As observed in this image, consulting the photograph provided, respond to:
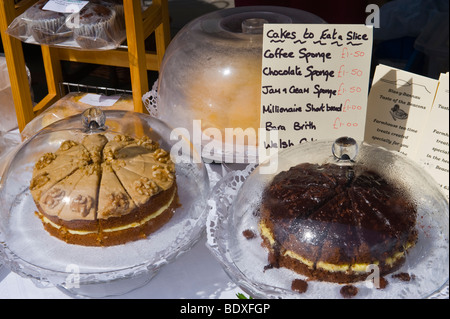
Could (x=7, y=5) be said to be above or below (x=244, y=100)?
above

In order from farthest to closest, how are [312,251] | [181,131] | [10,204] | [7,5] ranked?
[7,5], [181,131], [10,204], [312,251]

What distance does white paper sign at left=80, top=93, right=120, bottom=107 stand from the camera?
211cm

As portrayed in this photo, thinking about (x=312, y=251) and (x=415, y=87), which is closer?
(x=312, y=251)

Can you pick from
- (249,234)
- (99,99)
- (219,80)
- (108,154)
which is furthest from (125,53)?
(249,234)

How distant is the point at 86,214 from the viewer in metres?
1.22

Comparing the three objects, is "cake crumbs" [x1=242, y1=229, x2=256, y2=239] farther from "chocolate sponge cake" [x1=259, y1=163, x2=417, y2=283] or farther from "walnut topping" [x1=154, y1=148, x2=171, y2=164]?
"walnut topping" [x1=154, y1=148, x2=171, y2=164]

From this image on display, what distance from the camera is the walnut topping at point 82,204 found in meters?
1.22

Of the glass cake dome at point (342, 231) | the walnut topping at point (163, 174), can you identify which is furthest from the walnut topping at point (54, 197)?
the glass cake dome at point (342, 231)

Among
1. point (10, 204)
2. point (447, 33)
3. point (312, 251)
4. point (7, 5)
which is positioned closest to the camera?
point (447, 33)

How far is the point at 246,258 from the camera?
1162 mm

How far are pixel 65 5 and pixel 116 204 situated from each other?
94cm

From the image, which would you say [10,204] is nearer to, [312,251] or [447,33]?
[312,251]
